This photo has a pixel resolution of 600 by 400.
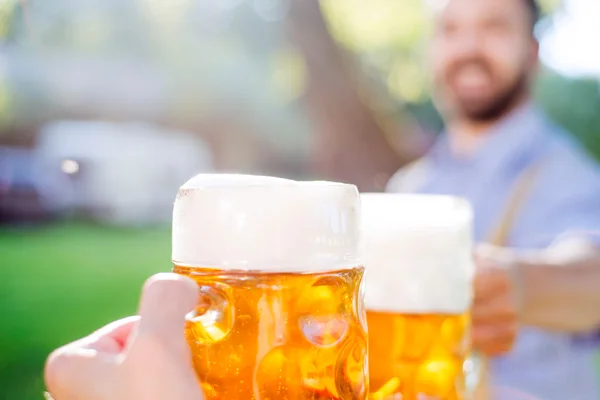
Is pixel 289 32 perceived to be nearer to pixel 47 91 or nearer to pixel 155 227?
pixel 155 227

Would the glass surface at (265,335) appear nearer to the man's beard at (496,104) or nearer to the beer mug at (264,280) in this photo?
the beer mug at (264,280)

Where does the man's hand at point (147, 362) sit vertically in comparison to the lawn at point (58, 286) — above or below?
above

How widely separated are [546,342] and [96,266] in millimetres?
9868

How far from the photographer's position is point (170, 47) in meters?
19.9

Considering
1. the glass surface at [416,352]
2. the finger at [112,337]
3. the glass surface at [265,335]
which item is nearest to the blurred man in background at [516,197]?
the glass surface at [416,352]

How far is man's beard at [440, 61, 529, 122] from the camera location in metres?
2.78

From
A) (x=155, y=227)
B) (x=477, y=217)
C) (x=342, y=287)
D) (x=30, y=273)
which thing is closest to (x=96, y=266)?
(x=30, y=273)

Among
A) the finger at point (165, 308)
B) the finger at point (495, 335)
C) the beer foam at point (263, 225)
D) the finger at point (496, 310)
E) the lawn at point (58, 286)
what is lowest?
the lawn at point (58, 286)

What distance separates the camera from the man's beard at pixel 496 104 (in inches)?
110

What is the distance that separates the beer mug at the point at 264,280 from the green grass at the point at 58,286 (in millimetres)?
4719

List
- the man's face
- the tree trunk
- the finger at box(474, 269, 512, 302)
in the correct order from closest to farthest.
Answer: the finger at box(474, 269, 512, 302), the man's face, the tree trunk

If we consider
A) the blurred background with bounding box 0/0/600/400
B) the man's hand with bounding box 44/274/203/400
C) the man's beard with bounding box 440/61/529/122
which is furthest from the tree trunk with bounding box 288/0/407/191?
the man's hand with bounding box 44/274/203/400

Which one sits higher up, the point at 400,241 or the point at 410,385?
the point at 400,241

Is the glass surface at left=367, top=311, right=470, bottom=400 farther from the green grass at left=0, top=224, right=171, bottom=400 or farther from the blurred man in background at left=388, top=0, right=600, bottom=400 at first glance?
the green grass at left=0, top=224, right=171, bottom=400
